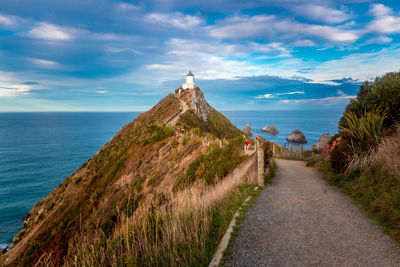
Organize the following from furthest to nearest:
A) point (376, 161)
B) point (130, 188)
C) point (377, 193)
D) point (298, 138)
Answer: point (298, 138)
point (130, 188)
point (376, 161)
point (377, 193)

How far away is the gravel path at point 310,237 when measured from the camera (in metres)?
3.84

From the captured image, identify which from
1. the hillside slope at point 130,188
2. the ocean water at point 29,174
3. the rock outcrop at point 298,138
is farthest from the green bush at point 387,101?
the rock outcrop at point 298,138

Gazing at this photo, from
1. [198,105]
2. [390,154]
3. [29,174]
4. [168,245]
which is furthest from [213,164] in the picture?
[29,174]

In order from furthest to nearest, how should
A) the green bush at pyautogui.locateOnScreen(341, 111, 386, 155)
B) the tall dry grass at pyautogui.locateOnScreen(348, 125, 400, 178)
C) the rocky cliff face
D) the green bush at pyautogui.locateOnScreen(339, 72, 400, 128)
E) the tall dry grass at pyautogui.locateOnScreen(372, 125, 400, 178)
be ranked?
the rocky cliff face < the green bush at pyautogui.locateOnScreen(339, 72, 400, 128) < the green bush at pyautogui.locateOnScreen(341, 111, 386, 155) < the tall dry grass at pyautogui.locateOnScreen(348, 125, 400, 178) < the tall dry grass at pyautogui.locateOnScreen(372, 125, 400, 178)

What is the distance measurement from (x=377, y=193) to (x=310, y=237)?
10.8ft

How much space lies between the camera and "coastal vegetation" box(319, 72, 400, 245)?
18.4ft

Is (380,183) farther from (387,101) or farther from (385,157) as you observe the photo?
(387,101)

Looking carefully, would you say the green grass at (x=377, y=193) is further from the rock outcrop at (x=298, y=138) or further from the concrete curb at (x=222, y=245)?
the rock outcrop at (x=298, y=138)

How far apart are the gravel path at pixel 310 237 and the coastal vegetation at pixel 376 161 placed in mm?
456

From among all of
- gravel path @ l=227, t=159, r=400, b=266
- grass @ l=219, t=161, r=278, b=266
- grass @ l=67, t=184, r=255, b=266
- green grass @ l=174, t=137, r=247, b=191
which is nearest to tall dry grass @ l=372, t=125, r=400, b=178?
gravel path @ l=227, t=159, r=400, b=266

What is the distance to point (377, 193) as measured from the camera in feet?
21.0

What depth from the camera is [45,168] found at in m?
63.3

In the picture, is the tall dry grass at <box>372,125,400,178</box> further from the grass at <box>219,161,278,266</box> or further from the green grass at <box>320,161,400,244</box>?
the grass at <box>219,161,278,266</box>

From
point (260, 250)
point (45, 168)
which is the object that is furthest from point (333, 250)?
point (45, 168)
